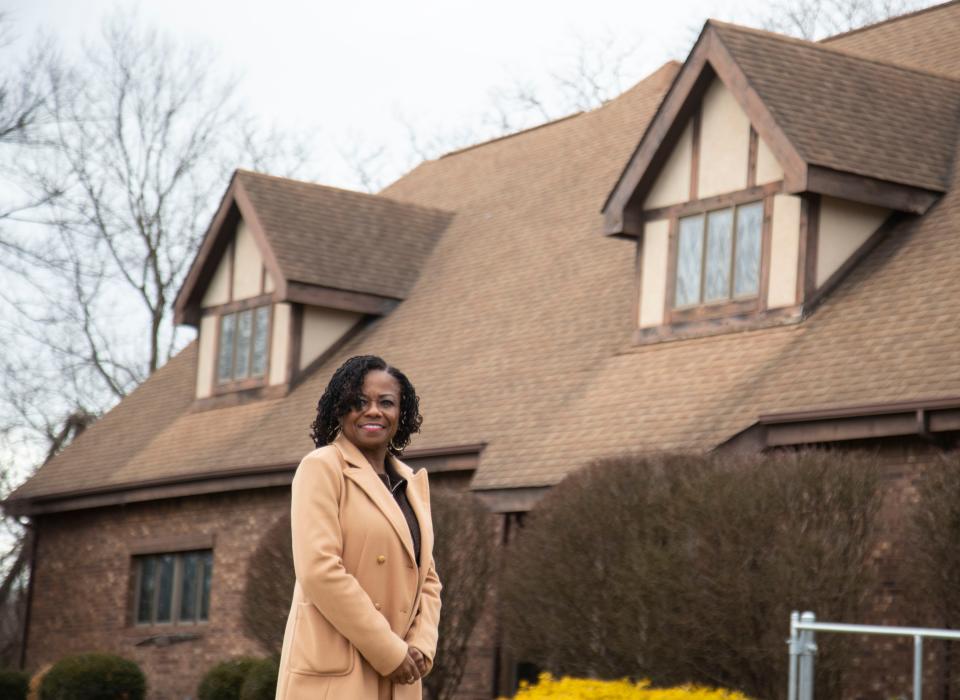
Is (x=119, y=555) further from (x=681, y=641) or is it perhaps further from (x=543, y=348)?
(x=681, y=641)

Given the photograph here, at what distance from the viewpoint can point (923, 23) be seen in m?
19.4

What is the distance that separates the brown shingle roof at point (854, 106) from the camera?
1526 centimetres

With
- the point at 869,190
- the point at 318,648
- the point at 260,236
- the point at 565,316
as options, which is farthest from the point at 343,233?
the point at 318,648

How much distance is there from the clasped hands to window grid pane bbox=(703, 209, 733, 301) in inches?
438

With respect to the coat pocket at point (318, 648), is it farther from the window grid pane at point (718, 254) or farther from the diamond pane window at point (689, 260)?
the diamond pane window at point (689, 260)

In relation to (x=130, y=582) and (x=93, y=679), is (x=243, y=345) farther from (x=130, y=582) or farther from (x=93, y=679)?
(x=93, y=679)

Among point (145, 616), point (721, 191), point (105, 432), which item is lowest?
point (145, 616)

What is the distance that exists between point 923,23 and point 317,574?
15997 mm

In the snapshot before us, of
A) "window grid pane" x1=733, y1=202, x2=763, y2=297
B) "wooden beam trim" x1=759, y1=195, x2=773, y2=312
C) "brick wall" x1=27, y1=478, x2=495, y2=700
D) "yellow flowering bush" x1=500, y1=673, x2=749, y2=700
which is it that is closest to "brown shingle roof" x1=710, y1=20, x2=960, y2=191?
"wooden beam trim" x1=759, y1=195, x2=773, y2=312

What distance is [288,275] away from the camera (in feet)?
69.4

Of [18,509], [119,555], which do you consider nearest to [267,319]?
[119,555]

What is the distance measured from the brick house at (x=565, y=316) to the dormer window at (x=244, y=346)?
0.05m

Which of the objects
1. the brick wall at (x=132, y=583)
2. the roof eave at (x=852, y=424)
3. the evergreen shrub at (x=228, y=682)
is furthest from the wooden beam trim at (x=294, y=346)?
the roof eave at (x=852, y=424)

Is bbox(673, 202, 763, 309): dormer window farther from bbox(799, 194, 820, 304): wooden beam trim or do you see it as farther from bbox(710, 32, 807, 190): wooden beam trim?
bbox(710, 32, 807, 190): wooden beam trim
